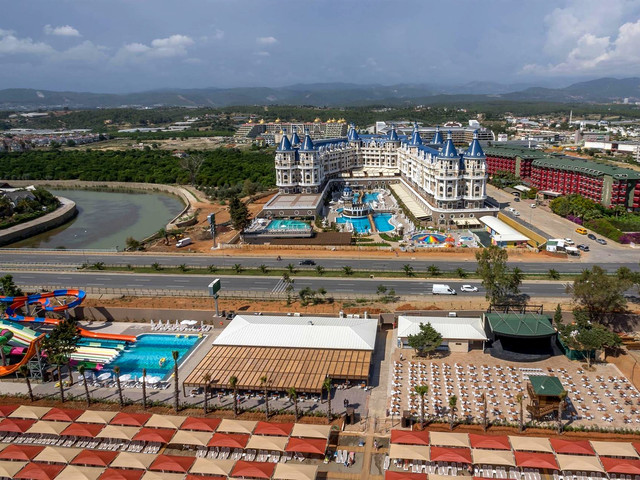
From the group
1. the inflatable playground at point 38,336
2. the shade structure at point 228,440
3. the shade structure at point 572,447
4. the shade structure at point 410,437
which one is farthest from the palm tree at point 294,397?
the inflatable playground at point 38,336

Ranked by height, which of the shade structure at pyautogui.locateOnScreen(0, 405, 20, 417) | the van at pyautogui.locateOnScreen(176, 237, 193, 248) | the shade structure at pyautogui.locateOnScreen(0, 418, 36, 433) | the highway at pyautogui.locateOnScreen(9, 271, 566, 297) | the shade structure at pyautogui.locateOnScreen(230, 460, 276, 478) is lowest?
the shade structure at pyautogui.locateOnScreen(0, 405, 20, 417)

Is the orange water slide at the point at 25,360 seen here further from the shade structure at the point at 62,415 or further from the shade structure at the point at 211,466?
the shade structure at the point at 211,466

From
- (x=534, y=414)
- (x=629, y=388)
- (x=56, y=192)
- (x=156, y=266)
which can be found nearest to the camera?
(x=534, y=414)

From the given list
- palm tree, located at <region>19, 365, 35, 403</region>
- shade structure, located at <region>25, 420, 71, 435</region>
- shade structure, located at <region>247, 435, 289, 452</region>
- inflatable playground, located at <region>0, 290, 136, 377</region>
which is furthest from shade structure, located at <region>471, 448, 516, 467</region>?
palm tree, located at <region>19, 365, 35, 403</region>

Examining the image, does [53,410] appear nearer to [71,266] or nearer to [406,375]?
[406,375]

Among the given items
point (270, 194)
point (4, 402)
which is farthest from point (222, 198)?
point (4, 402)

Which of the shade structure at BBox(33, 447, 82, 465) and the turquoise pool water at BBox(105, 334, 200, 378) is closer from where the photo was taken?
the shade structure at BBox(33, 447, 82, 465)

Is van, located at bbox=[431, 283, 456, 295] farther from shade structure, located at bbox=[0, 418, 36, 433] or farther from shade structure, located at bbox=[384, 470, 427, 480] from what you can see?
shade structure, located at bbox=[0, 418, 36, 433]
